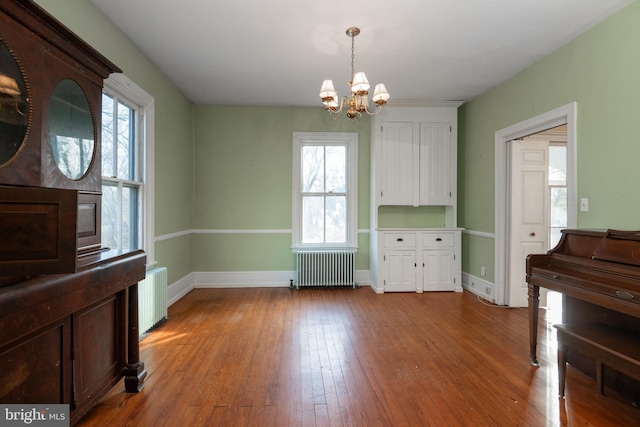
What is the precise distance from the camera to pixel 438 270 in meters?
4.66

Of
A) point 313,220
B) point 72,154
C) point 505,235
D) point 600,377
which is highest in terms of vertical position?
point 72,154

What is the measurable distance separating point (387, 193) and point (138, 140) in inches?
130

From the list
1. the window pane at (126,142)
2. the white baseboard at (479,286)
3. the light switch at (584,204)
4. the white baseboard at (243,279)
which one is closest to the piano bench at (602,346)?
the light switch at (584,204)

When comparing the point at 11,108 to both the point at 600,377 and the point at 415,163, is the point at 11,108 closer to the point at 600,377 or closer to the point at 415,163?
the point at 600,377

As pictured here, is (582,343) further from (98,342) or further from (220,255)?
(220,255)

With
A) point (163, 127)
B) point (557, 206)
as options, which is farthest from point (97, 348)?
point (557, 206)

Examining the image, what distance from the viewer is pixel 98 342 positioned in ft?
5.93

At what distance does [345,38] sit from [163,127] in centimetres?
240

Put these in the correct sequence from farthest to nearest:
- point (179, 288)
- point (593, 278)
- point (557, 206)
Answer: point (557, 206), point (179, 288), point (593, 278)

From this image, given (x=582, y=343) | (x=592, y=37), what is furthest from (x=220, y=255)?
(x=592, y=37)

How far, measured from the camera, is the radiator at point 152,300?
9.76ft

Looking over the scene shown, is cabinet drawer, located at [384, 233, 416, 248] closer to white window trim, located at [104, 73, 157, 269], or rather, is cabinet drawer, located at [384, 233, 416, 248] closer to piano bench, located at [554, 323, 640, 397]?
piano bench, located at [554, 323, 640, 397]

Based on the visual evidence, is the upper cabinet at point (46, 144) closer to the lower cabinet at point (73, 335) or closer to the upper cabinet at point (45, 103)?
the upper cabinet at point (45, 103)

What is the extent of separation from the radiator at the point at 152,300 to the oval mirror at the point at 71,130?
148 centimetres
